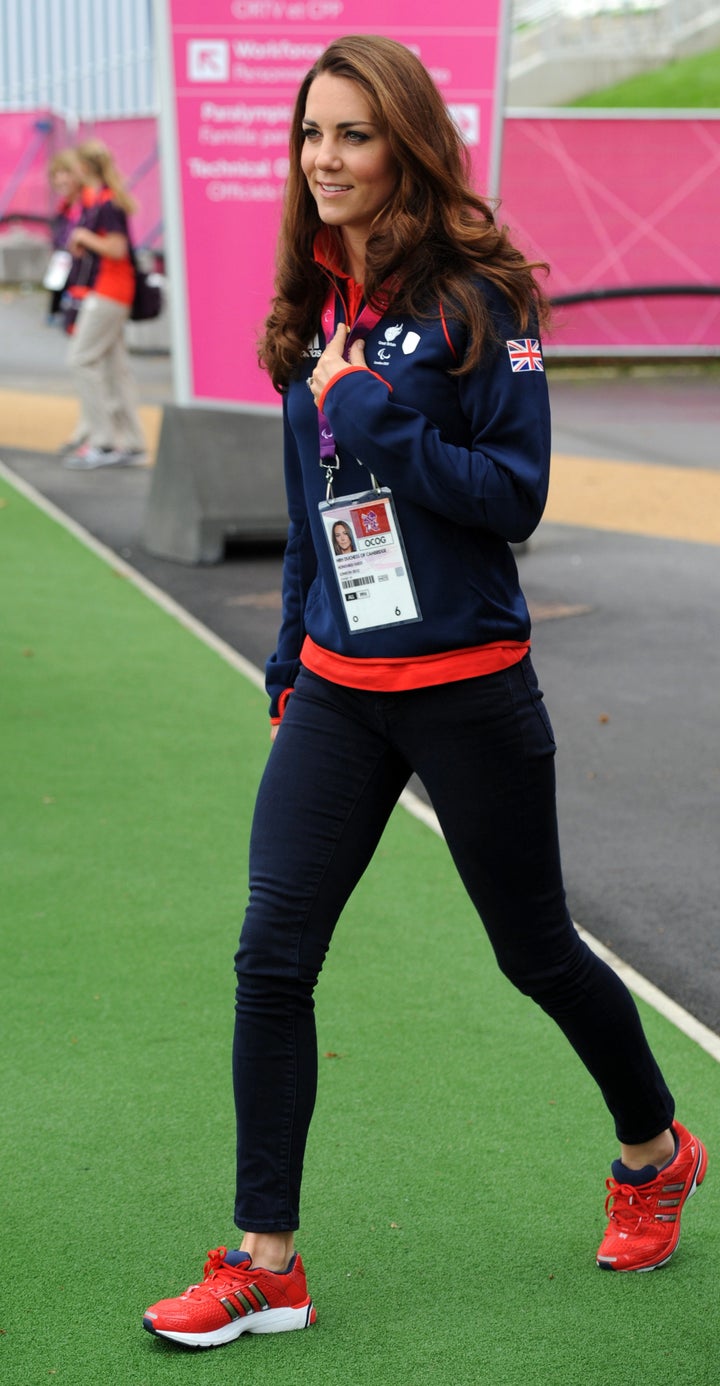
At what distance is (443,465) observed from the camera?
103 inches

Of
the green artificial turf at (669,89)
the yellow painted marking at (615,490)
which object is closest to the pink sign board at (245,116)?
the yellow painted marking at (615,490)

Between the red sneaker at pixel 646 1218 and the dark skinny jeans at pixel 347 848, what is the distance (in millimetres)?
478

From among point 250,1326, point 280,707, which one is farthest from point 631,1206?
point 280,707

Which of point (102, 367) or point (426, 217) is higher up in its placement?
point (426, 217)

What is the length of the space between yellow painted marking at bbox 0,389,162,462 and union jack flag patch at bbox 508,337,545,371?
11485 millimetres

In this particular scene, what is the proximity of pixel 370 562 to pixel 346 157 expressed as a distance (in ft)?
2.14

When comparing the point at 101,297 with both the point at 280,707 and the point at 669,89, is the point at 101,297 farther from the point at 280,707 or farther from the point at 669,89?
the point at 669,89

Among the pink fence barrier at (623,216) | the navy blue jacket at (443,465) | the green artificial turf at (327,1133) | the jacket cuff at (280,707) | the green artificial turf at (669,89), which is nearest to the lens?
the navy blue jacket at (443,465)

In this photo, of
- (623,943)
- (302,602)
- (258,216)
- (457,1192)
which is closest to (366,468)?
(302,602)

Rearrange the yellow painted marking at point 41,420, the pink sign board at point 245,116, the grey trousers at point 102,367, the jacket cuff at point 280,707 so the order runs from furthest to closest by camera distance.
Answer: the yellow painted marking at point 41,420, the grey trousers at point 102,367, the pink sign board at point 245,116, the jacket cuff at point 280,707

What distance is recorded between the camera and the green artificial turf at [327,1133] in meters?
2.86

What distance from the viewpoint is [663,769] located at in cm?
643

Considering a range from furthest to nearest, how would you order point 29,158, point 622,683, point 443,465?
point 29,158, point 622,683, point 443,465

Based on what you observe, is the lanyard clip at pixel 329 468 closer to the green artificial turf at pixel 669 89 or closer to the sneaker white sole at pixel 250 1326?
the sneaker white sole at pixel 250 1326
